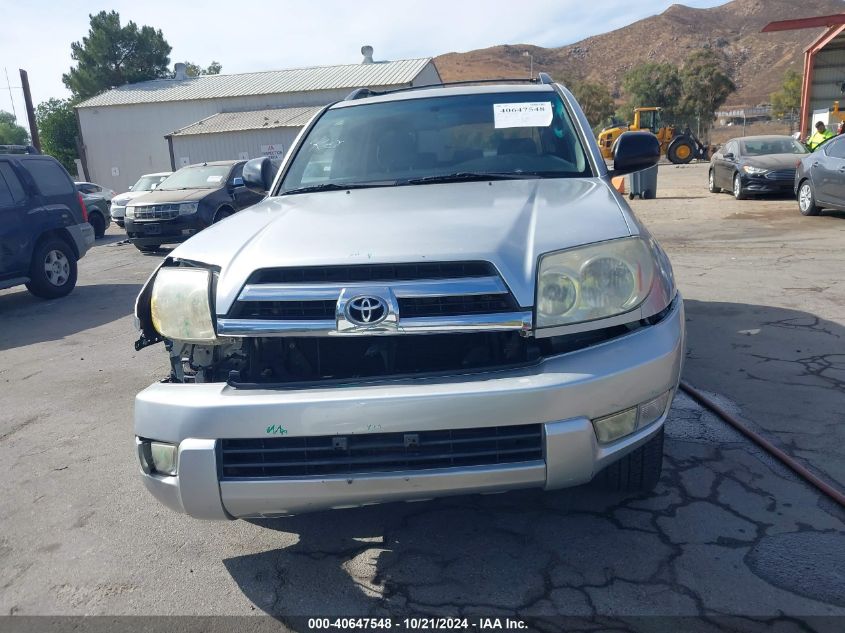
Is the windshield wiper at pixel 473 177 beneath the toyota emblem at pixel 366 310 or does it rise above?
above

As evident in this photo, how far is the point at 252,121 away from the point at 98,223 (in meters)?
19.0

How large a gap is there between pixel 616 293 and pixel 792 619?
3.97 feet

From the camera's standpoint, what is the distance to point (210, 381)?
8.62 feet

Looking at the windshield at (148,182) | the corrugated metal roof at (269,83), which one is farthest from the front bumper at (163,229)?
the corrugated metal roof at (269,83)

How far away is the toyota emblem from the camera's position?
7.72 ft

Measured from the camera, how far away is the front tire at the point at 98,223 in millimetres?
18203

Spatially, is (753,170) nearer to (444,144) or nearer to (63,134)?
(444,144)

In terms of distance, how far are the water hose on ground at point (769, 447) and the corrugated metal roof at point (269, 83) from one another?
33328 millimetres

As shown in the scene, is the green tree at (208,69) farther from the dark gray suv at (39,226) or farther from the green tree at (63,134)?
the dark gray suv at (39,226)

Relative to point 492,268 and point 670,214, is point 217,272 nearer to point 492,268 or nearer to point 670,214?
point 492,268

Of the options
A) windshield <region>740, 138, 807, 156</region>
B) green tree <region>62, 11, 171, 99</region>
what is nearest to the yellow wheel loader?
windshield <region>740, 138, 807, 156</region>

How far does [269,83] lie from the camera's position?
40.7m

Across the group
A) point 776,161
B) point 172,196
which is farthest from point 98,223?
point 776,161

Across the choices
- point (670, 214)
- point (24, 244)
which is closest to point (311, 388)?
point (24, 244)
